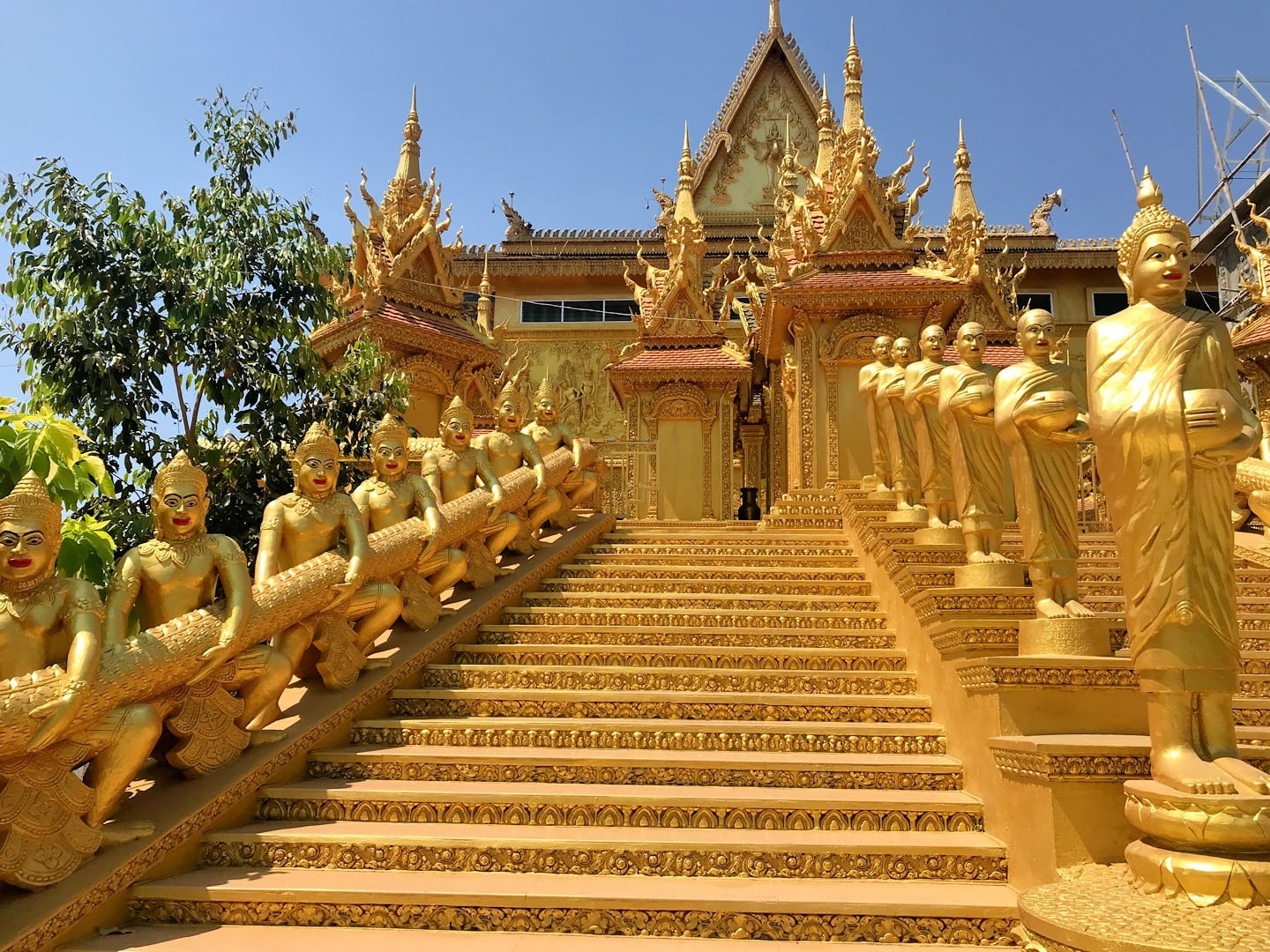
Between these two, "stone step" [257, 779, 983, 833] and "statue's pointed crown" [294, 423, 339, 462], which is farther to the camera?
"statue's pointed crown" [294, 423, 339, 462]

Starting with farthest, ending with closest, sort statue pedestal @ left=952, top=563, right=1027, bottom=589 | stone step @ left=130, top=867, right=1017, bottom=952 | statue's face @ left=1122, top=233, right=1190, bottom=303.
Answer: statue pedestal @ left=952, top=563, right=1027, bottom=589 < stone step @ left=130, top=867, right=1017, bottom=952 < statue's face @ left=1122, top=233, right=1190, bottom=303

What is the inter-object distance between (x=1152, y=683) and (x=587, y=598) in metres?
4.25

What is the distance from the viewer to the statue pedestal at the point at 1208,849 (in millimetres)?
2344

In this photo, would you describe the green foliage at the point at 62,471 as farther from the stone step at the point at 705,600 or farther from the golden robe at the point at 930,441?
the golden robe at the point at 930,441

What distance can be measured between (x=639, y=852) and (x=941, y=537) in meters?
3.07

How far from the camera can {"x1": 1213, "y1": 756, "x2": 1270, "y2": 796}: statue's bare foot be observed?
2.41 m

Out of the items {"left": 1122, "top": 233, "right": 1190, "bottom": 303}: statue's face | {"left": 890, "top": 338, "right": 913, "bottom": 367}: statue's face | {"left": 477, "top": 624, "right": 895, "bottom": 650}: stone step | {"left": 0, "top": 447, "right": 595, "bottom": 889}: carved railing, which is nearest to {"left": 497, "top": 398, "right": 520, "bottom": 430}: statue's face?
{"left": 477, "top": 624, "right": 895, "bottom": 650}: stone step

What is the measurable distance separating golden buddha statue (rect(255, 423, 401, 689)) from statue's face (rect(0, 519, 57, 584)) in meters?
1.30

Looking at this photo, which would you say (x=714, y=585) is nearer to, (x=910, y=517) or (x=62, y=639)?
(x=910, y=517)

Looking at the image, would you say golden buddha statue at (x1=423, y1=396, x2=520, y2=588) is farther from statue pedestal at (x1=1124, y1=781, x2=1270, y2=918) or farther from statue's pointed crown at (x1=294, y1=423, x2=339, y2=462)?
statue pedestal at (x1=1124, y1=781, x2=1270, y2=918)

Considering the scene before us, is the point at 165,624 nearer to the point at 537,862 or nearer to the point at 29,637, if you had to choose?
the point at 29,637

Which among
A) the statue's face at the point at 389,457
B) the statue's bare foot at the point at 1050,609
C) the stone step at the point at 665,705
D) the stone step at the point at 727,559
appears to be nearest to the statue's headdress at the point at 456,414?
the statue's face at the point at 389,457

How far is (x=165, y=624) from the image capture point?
11.2 ft

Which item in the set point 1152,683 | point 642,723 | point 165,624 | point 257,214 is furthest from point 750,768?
point 257,214
